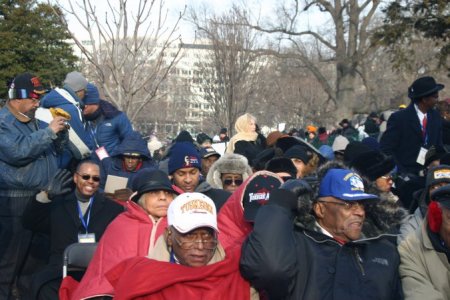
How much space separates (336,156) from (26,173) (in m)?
3.85

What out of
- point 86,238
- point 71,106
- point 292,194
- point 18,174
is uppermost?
point 71,106

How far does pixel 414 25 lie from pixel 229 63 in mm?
8588

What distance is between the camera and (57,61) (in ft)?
102

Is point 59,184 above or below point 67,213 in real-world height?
above

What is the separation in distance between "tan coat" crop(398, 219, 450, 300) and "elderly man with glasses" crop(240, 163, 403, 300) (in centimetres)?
8

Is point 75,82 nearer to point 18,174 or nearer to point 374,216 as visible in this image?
point 18,174

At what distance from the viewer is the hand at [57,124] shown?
725 cm

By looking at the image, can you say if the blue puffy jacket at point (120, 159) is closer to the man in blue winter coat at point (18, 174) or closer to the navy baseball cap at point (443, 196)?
the man in blue winter coat at point (18, 174)

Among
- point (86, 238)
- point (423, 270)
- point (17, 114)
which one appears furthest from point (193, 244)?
point (17, 114)

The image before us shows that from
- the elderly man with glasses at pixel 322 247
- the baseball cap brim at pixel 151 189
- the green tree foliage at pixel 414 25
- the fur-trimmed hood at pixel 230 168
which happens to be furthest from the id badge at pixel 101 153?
the green tree foliage at pixel 414 25

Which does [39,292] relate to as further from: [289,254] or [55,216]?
[289,254]

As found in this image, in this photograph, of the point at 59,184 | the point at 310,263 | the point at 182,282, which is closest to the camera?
the point at 182,282

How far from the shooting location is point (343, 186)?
4543 millimetres

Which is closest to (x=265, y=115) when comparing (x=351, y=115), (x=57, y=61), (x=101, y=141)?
(x=351, y=115)
